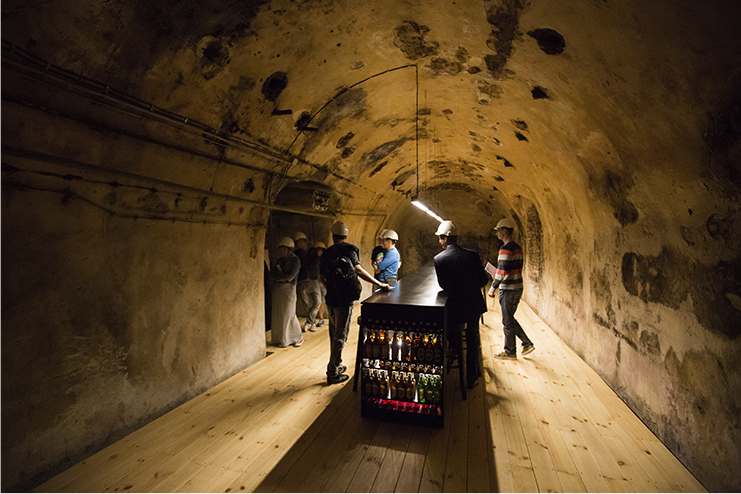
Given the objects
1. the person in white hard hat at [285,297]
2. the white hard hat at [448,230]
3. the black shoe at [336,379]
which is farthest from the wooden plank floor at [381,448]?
the white hard hat at [448,230]

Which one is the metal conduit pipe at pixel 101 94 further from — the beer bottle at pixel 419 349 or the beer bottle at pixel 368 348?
the beer bottle at pixel 419 349

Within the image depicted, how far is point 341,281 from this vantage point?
427cm

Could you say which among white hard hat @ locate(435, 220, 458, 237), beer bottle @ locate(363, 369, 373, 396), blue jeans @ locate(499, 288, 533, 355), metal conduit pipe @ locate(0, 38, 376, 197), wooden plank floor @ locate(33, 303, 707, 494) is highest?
metal conduit pipe @ locate(0, 38, 376, 197)

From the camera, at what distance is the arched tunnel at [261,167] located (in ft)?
7.72

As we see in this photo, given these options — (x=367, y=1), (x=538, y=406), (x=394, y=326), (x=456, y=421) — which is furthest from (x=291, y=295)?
(x=367, y=1)

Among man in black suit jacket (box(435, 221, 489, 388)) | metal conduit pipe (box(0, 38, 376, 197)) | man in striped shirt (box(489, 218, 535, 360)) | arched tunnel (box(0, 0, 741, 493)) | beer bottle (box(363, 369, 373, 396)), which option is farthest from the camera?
man in striped shirt (box(489, 218, 535, 360))

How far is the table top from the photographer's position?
3578 millimetres

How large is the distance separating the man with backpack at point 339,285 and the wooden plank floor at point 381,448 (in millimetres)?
491

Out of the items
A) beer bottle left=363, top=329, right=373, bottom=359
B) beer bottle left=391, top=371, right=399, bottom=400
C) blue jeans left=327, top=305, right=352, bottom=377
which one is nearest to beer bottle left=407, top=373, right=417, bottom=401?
beer bottle left=391, top=371, right=399, bottom=400

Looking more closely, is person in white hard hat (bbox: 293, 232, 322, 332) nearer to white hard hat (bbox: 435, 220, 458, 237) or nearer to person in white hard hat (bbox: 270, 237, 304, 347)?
person in white hard hat (bbox: 270, 237, 304, 347)

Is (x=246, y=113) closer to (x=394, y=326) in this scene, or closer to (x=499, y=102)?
(x=394, y=326)

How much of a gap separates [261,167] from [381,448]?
378 cm

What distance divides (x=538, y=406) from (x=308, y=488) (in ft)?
8.86

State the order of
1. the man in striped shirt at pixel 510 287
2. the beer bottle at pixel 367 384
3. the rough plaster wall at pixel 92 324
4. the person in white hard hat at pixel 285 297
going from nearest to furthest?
the rough plaster wall at pixel 92 324, the beer bottle at pixel 367 384, the man in striped shirt at pixel 510 287, the person in white hard hat at pixel 285 297
